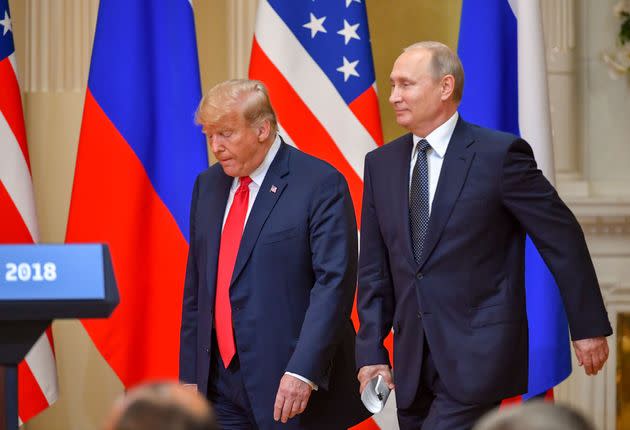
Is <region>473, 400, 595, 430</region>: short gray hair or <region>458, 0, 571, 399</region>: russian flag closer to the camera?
<region>473, 400, 595, 430</region>: short gray hair

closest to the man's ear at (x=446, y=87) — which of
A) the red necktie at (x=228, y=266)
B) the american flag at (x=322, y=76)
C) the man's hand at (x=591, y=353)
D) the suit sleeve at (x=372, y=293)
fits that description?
the suit sleeve at (x=372, y=293)

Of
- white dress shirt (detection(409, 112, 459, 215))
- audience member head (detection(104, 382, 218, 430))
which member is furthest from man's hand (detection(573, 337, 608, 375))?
audience member head (detection(104, 382, 218, 430))

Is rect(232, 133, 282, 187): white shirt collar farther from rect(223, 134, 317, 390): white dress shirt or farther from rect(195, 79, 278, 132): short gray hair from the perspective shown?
rect(195, 79, 278, 132): short gray hair

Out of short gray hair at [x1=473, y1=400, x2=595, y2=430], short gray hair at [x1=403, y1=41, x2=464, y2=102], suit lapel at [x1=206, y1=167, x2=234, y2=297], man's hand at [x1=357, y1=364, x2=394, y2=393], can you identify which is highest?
short gray hair at [x1=403, y1=41, x2=464, y2=102]

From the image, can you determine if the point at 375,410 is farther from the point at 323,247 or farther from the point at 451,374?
the point at 323,247

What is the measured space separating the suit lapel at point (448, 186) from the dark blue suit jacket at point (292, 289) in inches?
13.2

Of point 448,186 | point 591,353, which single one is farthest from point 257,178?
point 591,353

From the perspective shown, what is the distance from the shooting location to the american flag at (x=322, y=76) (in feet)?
14.2

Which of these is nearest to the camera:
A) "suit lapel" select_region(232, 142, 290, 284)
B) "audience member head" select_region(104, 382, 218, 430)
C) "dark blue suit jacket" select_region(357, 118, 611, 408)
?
"audience member head" select_region(104, 382, 218, 430)

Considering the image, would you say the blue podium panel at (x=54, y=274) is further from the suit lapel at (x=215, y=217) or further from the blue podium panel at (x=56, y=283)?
the suit lapel at (x=215, y=217)

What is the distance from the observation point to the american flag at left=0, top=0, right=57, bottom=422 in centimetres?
426

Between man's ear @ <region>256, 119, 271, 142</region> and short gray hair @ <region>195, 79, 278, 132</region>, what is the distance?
0.04ft

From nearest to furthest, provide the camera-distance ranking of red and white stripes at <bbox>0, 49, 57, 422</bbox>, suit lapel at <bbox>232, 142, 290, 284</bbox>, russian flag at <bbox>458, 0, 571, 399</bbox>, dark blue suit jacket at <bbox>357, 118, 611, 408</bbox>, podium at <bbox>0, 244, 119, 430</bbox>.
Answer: podium at <bbox>0, 244, 119, 430</bbox> → dark blue suit jacket at <bbox>357, 118, 611, 408</bbox> → suit lapel at <bbox>232, 142, 290, 284</bbox> → russian flag at <bbox>458, 0, 571, 399</bbox> → red and white stripes at <bbox>0, 49, 57, 422</bbox>

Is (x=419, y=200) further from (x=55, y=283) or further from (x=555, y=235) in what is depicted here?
(x=55, y=283)
